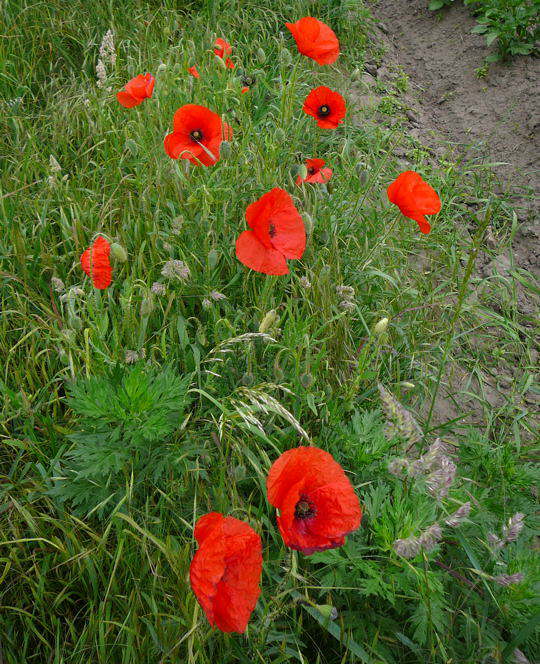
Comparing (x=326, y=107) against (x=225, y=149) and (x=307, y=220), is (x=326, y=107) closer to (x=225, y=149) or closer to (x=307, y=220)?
(x=225, y=149)

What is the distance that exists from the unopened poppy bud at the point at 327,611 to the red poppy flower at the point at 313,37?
6.95 feet

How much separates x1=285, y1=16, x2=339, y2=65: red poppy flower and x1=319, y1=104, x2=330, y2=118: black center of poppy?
0.22 metres

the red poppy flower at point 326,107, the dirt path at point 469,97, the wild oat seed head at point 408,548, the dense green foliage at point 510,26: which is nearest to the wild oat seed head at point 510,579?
the wild oat seed head at point 408,548

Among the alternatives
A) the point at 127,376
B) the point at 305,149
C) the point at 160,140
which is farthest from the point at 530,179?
the point at 127,376

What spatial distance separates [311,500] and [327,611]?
22 cm

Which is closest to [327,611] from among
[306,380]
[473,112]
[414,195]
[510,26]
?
[306,380]

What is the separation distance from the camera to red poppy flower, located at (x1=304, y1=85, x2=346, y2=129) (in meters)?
2.25

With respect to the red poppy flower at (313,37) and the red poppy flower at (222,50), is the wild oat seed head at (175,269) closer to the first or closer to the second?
the red poppy flower at (313,37)

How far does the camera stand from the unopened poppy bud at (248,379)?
1537 millimetres

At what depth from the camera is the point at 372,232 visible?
2.32 meters

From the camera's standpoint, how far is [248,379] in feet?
5.08

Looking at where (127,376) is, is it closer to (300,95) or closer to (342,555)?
(342,555)

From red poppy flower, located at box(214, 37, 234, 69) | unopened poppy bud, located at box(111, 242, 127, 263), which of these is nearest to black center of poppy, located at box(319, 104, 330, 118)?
red poppy flower, located at box(214, 37, 234, 69)

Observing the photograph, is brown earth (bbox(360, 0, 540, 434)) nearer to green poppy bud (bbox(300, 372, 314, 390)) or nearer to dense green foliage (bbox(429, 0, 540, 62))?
dense green foliage (bbox(429, 0, 540, 62))
